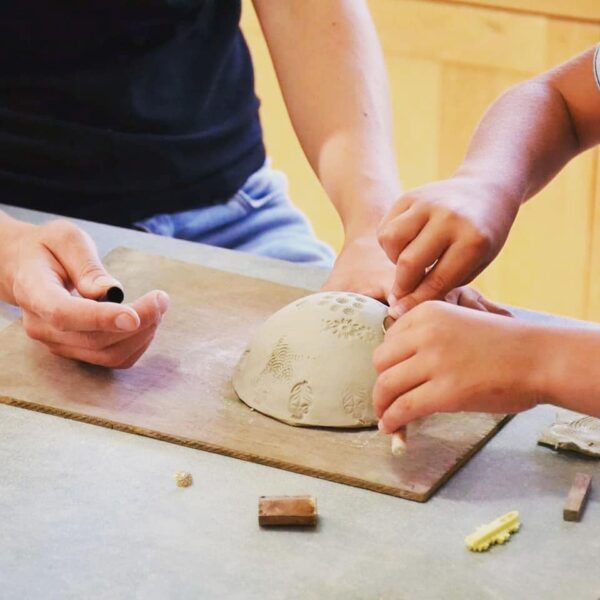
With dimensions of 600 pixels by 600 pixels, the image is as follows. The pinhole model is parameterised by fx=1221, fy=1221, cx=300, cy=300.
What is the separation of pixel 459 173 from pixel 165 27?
50 cm

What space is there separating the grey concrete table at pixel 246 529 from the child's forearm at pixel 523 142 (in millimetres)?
238

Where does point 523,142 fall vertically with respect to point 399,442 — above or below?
above

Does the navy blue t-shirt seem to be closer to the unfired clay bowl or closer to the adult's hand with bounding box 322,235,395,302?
the adult's hand with bounding box 322,235,395,302

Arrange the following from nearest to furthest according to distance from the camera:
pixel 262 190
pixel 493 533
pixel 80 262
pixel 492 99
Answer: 1. pixel 493 533
2. pixel 80 262
3. pixel 262 190
4. pixel 492 99

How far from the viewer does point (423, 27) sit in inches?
89.9

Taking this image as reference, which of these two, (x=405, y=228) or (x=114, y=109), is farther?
(x=114, y=109)

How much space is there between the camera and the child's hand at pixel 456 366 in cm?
92

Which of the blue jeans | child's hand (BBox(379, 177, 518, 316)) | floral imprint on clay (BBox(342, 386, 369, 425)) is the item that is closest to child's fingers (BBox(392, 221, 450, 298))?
child's hand (BBox(379, 177, 518, 316))

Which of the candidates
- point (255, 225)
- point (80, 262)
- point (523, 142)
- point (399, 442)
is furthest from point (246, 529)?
point (255, 225)

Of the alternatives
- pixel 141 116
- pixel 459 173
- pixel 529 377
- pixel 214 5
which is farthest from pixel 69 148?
pixel 529 377

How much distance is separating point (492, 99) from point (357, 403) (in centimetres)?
133

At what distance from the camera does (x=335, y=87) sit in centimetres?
147

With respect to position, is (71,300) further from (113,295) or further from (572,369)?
(572,369)

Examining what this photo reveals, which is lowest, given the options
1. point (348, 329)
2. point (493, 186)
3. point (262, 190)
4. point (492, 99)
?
point (492, 99)
